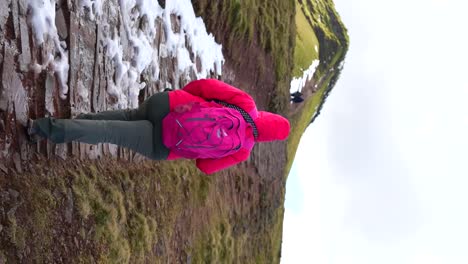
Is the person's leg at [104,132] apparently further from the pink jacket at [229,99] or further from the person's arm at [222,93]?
the person's arm at [222,93]

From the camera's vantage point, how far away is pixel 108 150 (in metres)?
6.39

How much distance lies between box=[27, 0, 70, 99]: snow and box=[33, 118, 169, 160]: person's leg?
2.38 feet

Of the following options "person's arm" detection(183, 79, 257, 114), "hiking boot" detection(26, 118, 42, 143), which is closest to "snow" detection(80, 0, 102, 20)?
"hiking boot" detection(26, 118, 42, 143)

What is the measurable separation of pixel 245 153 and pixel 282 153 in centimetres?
1259

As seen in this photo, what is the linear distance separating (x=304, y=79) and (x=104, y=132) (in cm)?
2297

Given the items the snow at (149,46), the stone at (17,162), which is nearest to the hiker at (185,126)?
the stone at (17,162)

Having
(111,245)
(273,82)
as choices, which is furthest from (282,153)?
(111,245)

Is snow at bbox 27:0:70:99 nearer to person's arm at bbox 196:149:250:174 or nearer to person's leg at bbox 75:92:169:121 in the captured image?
person's leg at bbox 75:92:169:121

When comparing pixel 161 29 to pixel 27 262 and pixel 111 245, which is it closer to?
pixel 111 245

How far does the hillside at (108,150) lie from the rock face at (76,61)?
12 millimetres

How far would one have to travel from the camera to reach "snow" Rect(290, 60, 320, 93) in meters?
23.8

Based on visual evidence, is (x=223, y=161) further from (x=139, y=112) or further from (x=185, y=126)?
(x=139, y=112)

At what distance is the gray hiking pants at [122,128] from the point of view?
4281 millimetres

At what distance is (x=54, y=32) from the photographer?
→ 4.96 metres
